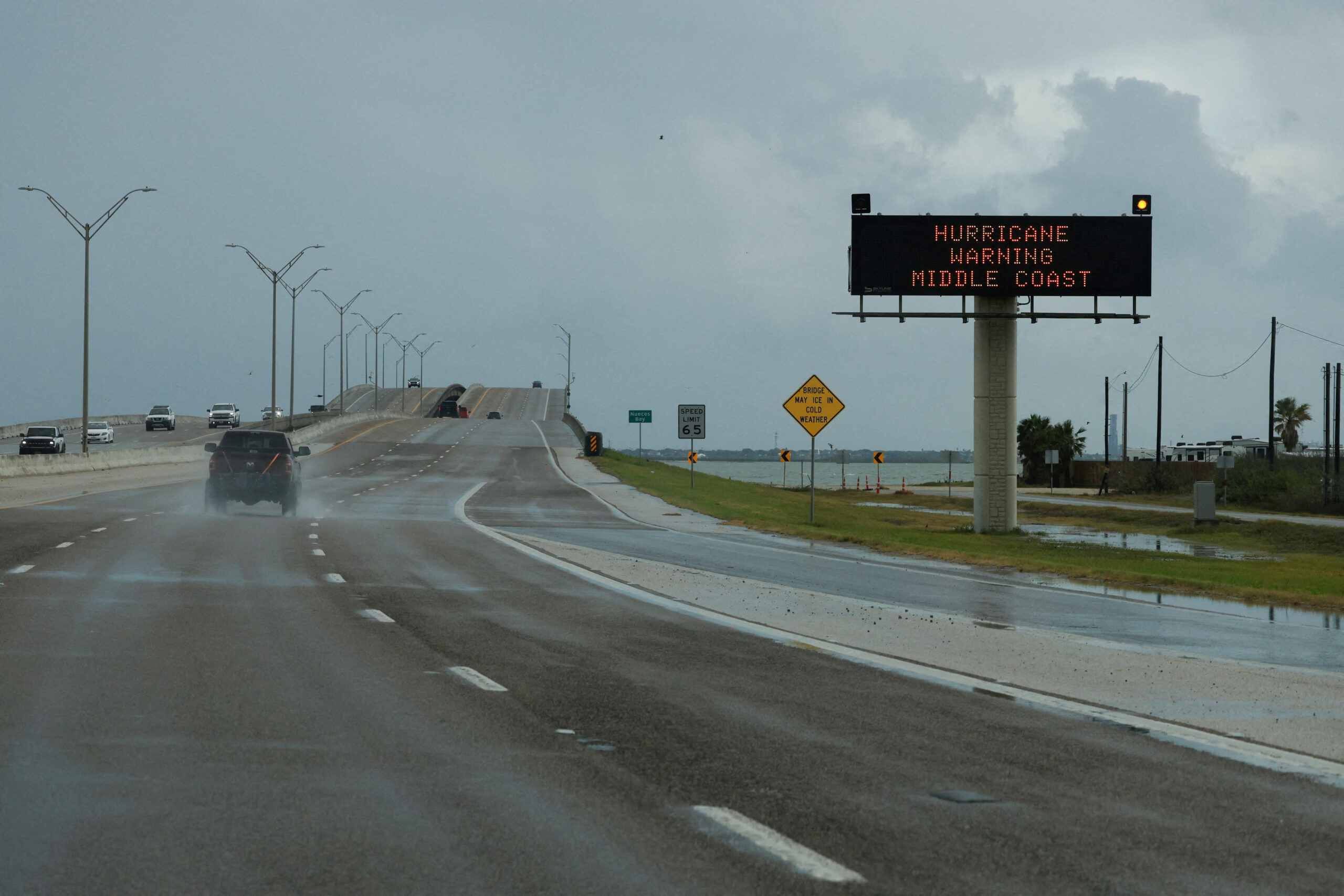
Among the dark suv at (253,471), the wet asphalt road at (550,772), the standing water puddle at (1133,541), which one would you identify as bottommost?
the standing water puddle at (1133,541)

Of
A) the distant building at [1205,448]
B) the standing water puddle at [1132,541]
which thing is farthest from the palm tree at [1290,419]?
the standing water puddle at [1132,541]

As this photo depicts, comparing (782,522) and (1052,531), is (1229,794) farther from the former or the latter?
(1052,531)

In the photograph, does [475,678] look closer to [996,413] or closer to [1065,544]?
[1065,544]

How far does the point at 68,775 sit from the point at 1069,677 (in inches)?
288

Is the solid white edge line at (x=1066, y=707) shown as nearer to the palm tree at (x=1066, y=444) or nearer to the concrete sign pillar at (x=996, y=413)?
the concrete sign pillar at (x=996, y=413)

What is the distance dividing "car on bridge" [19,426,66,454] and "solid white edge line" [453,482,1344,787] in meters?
69.3

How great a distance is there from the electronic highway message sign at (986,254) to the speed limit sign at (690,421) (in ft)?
47.4

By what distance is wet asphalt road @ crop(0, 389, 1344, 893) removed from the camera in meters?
5.69

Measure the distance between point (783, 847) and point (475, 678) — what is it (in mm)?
5175

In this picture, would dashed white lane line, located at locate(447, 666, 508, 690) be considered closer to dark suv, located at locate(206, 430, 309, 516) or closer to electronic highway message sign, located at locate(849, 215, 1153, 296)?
dark suv, located at locate(206, 430, 309, 516)

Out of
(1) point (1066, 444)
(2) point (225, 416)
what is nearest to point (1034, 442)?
(1) point (1066, 444)

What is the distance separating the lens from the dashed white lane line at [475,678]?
10.4 m

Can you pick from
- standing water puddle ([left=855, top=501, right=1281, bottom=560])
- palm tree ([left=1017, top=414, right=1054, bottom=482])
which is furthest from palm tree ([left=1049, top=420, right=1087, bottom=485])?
standing water puddle ([left=855, top=501, right=1281, bottom=560])

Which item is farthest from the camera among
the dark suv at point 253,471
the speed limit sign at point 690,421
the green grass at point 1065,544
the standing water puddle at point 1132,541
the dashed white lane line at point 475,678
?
the speed limit sign at point 690,421
